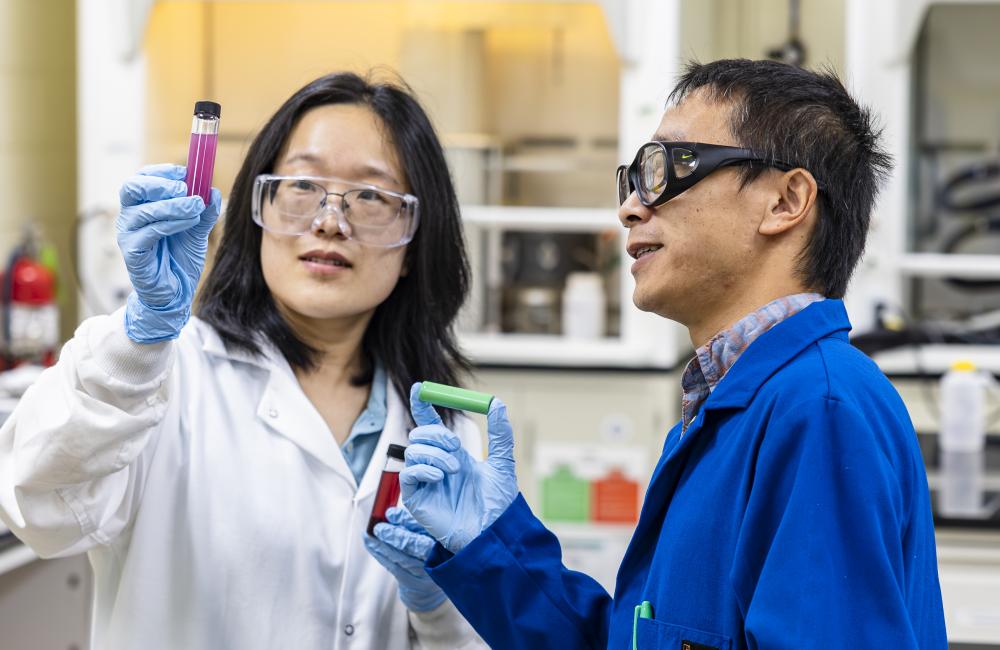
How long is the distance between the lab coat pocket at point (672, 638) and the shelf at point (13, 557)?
4.94 ft

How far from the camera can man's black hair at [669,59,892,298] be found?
1080 millimetres

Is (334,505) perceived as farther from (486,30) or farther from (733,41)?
(733,41)

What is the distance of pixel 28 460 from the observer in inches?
47.2

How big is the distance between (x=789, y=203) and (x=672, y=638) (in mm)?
434

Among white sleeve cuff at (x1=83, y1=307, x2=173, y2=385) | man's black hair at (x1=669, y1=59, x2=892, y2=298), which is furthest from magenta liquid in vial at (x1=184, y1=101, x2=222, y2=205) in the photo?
man's black hair at (x1=669, y1=59, x2=892, y2=298)

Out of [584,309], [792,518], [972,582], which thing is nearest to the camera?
[792,518]

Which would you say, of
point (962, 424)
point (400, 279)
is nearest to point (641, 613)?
point (400, 279)

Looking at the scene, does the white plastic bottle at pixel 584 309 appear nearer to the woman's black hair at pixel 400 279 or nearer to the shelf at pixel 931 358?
the shelf at pixel 931 358

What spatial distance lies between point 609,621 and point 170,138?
2.69 m

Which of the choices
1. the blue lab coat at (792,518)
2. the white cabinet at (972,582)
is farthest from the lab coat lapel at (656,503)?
the white cabinet at (972,582)

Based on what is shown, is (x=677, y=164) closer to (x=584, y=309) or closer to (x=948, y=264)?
(x=584, y=309)

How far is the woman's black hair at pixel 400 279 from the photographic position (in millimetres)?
1531

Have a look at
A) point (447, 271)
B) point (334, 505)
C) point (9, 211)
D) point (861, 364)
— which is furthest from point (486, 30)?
point (861, 364)

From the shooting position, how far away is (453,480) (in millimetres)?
1310
